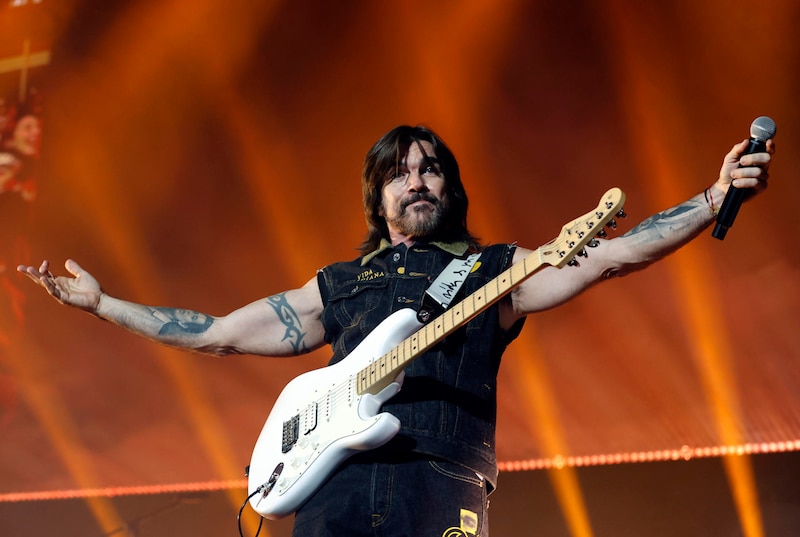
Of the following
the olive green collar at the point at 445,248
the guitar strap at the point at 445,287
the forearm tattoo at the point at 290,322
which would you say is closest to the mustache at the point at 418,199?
the olive green collar at the point at 445,248

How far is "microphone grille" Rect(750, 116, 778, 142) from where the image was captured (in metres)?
1.59

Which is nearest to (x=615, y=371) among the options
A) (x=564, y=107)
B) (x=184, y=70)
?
(x=564, y=107)

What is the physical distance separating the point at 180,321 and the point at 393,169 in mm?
735

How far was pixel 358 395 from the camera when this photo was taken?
6.13ft

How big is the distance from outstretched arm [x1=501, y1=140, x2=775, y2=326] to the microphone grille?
0.10ft

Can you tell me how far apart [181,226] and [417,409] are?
2412 millimetres

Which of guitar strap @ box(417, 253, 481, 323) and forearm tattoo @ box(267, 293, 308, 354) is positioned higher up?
forearm tattoo @ box(267, 293, 308, 354)

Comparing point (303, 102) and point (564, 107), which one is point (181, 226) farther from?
point (564, 107)

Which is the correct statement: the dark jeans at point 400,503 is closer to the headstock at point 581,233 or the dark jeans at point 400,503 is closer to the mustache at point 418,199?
the headstock at point 581,233

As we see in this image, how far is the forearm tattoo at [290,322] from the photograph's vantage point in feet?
7.90

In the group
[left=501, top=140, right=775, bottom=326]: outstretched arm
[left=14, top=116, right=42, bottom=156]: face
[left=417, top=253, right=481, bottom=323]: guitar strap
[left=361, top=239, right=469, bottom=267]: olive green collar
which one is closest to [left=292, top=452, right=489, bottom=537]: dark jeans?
[left=417, top=253, right=481, bottom=323]: guitar strap

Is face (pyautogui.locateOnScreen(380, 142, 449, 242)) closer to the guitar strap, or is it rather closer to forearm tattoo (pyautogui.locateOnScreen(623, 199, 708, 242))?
the guitar strap

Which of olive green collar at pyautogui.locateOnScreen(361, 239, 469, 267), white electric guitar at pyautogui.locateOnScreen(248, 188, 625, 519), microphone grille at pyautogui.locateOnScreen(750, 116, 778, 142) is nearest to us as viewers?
microphone grille at pyautogui.locateOnScreen(750, 116, 778, 142)

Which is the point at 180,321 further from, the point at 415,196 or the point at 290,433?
the point at 415,196
